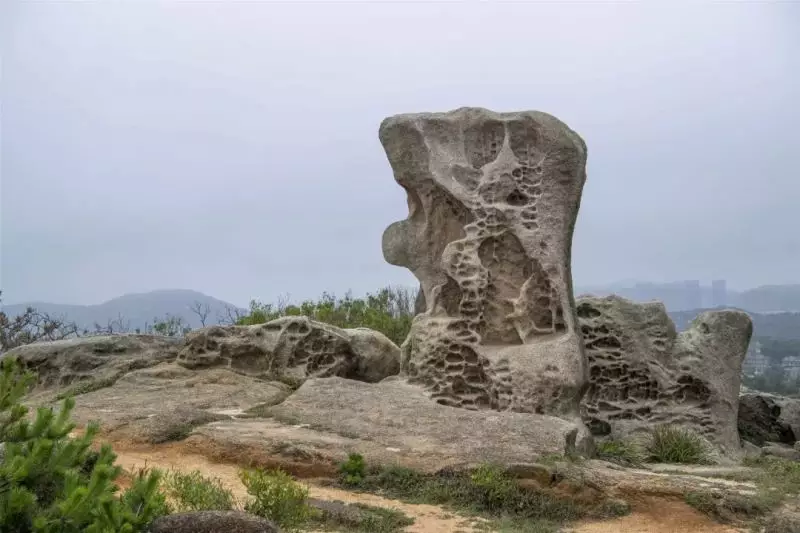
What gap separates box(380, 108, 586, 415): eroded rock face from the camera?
10.4m

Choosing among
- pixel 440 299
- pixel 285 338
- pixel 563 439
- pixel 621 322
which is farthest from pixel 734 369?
pixel 285 338

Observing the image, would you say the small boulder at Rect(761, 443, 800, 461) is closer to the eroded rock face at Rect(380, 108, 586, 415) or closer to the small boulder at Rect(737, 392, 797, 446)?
the small boulder at Rect(737, 392, 797, 446)

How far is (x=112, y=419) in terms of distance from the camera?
9.05m

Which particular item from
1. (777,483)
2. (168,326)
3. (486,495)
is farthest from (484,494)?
(168,326)

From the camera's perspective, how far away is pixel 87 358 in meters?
Answer: 12.1

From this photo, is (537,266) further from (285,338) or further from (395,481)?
(395,481)

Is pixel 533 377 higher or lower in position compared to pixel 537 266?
lower

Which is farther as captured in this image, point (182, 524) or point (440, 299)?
point (440, 299)

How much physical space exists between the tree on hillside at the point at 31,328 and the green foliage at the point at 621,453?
12.1 meters

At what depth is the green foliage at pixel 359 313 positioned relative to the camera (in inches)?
750

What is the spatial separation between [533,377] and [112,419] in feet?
16.1

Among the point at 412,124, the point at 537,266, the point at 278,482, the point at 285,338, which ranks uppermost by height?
the point at 412,124

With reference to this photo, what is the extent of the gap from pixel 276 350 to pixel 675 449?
553 cm

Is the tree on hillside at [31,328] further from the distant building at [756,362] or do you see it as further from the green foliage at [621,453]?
the distant building at [756,362]
